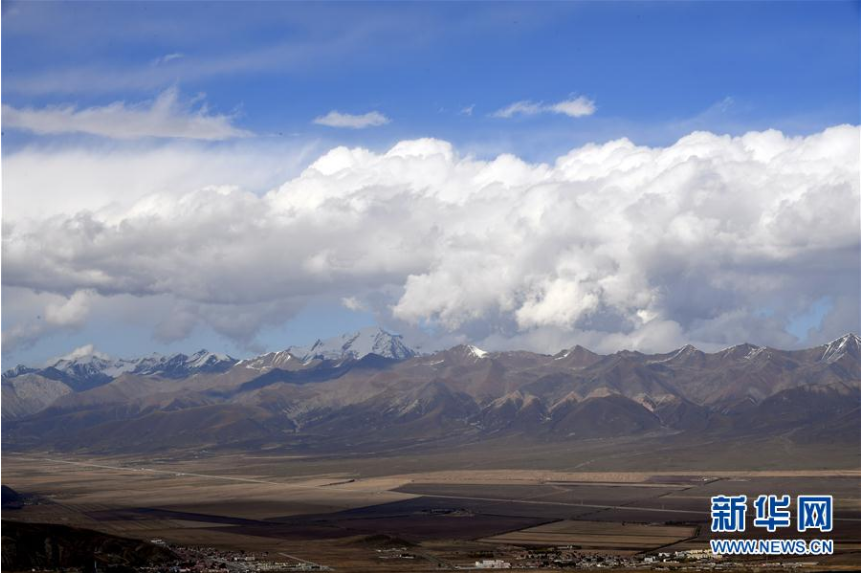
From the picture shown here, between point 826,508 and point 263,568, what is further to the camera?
point 263,568

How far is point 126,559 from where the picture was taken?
543 ft

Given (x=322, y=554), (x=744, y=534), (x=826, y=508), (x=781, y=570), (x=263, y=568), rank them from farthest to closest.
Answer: (x=744, y=534), (x=322, y=554), (x=263, y=568), (x=781, y=570), (x=826, y=508)

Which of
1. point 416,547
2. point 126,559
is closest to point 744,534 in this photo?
point 416,547

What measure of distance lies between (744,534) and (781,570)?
45.6 metres

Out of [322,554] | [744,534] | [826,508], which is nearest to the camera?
[826,508]

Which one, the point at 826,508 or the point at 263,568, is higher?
the point at 826,508

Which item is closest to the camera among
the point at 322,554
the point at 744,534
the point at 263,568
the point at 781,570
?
the point at 781,570

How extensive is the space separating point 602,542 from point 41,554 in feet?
301

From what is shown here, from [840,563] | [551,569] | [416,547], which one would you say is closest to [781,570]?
[840,563]

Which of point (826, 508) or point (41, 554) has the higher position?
point (826, 508)

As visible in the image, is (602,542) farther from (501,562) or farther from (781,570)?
(781,570)

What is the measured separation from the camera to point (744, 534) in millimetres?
197500

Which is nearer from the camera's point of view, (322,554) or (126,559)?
(126,559)

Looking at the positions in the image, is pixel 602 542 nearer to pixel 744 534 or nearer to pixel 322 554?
pixel 744 534
